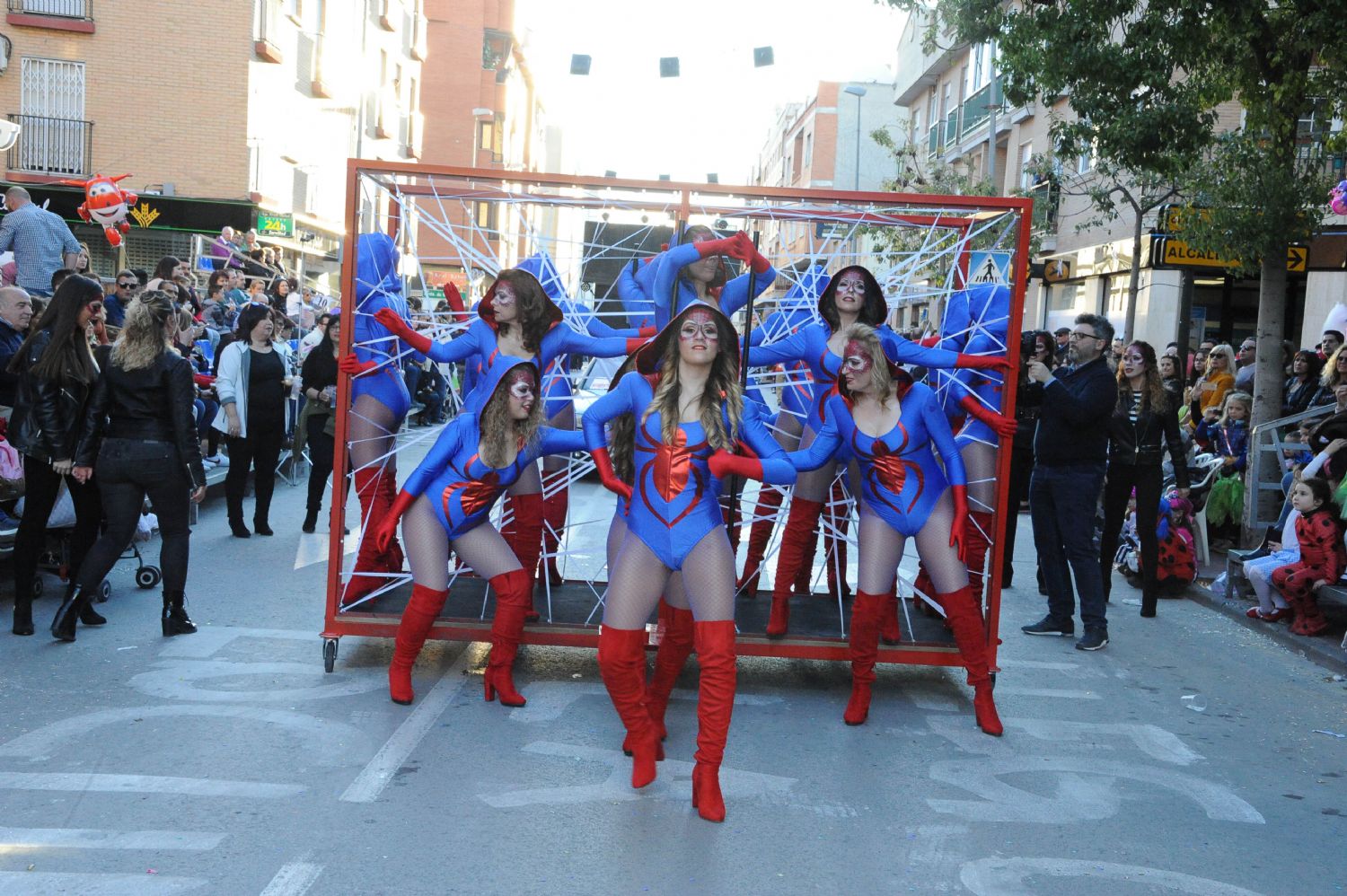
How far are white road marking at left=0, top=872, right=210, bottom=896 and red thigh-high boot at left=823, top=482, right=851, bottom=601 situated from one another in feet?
13.3

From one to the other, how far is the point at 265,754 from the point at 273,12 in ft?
86.0

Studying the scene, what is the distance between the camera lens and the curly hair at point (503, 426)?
6.06 m

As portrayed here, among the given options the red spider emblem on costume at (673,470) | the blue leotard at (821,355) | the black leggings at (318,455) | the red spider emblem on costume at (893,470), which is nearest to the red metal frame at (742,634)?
the blue leotard at (821,355)

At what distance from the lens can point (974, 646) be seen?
6238 millimetres

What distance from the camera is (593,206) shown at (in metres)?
7.06

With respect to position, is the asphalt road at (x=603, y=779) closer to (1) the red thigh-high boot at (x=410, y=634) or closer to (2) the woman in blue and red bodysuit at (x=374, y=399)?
(1) the red thigh-high boot at (x=410, y=634)

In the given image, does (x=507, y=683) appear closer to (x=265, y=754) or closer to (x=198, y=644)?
(x=265, y=754)

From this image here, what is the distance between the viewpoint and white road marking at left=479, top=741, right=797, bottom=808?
4.96 metres

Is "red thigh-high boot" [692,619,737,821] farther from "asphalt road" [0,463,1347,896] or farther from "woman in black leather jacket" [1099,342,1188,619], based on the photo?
"woman in black leather jacket" [1099,342,1188,619]

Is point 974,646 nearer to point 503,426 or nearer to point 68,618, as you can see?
point 503,426

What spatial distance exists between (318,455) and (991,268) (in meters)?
6.27

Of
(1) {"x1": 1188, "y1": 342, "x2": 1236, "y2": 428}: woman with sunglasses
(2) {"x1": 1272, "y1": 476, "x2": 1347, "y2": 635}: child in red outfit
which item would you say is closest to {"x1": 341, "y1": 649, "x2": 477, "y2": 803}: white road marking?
(2) {"x1": 1272, "y1": 476, "x2": 1347, "y2": 635}: child in red outfit

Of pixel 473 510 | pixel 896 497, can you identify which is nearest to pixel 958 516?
pixel 896 497

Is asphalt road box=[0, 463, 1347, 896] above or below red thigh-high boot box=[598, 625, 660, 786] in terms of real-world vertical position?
below
